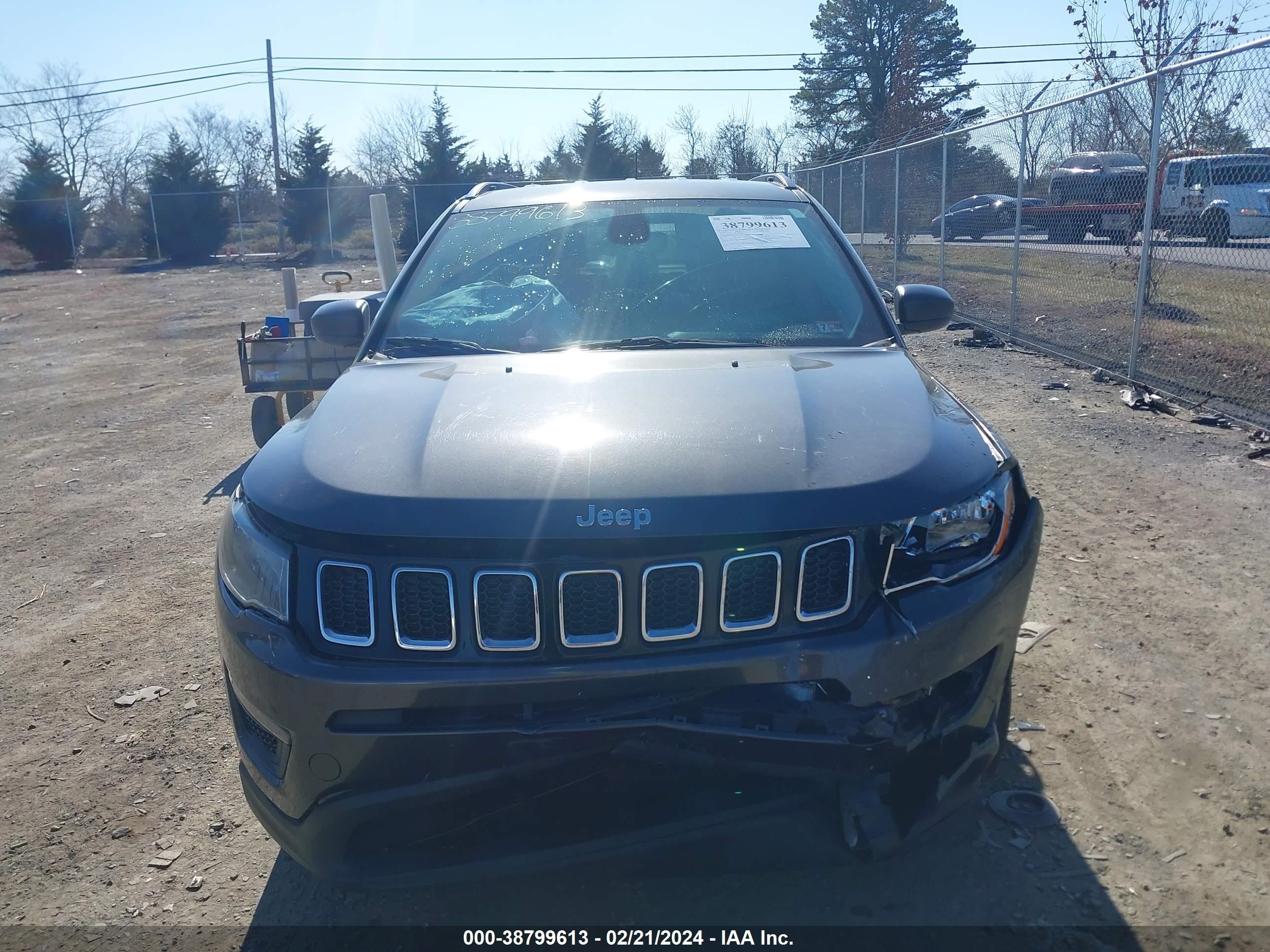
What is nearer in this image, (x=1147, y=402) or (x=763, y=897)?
(x=763, y=897)

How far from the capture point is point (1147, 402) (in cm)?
736

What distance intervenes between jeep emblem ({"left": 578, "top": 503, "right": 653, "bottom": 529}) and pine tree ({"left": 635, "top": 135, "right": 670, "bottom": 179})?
38.6m

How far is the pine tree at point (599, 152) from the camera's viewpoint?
40.0 metres

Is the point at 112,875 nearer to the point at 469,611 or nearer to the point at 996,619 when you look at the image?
the point at 469,611

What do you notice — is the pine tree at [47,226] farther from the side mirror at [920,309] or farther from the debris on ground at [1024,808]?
the debris on ground at [1024,808]

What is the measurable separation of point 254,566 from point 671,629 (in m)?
0.99

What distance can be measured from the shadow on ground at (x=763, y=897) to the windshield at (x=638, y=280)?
1639 millimetres

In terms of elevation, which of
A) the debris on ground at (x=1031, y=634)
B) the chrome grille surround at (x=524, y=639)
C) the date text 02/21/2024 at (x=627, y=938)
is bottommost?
the date text 02/21/2024 at (x=627, y=938)

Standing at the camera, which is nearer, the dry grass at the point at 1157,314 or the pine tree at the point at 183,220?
the dry grass at the point at 1157,314

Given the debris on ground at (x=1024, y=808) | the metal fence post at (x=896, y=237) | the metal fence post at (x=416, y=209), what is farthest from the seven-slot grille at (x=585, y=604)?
the metal fence post at (x=416, y=209)

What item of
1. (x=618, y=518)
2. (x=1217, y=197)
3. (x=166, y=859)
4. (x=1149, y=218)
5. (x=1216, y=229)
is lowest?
(x=166, y=859)

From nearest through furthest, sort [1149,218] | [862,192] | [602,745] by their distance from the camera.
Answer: [602,745], [1149,218], [862,192]

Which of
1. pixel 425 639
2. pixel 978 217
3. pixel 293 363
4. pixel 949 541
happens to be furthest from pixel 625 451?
pixel 978 217

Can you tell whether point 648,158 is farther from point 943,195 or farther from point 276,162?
point 943,195
